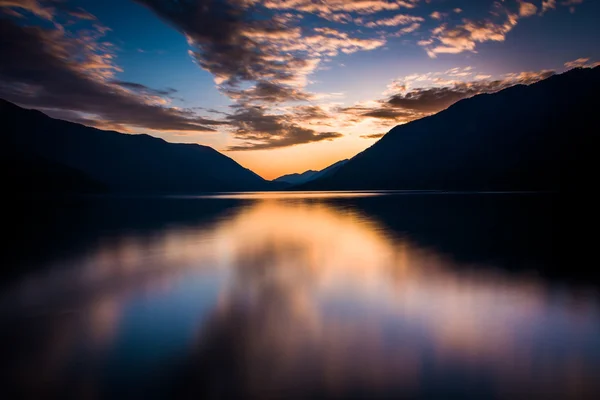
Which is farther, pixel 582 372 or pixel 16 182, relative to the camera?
pixel 16 182

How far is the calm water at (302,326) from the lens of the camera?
255 inches

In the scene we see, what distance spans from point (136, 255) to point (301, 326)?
52.4ft

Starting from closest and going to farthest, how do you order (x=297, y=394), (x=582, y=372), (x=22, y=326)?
(x=297, y=394) → (x=582, y=372) → (x=22, y=326)

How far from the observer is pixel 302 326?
31.5 feet

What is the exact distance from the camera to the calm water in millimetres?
6488

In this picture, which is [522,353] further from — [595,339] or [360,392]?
[360,392]

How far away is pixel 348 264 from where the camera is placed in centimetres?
1850

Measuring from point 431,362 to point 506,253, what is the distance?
53.0ft

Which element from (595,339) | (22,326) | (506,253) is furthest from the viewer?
(506,253)

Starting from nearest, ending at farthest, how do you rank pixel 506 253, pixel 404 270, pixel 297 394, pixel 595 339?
1. pixel 297 394
2. pixel 595 339
3. pixel 404 270
4. pixel 506 253

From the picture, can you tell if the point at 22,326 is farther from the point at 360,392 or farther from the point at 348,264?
the point at 348,264

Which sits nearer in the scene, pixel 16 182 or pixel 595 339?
pixel 595 339

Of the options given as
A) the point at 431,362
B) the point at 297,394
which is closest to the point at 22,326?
the point at 297,394

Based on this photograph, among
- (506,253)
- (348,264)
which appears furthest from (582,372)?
(506,253)
